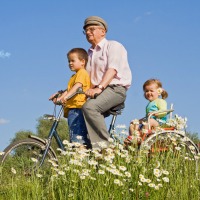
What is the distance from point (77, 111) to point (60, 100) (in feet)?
1.16

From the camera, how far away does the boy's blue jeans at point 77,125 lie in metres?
7.94

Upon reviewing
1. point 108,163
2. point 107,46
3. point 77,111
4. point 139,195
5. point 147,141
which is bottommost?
point 139,195

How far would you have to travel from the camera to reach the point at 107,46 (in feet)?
26.5

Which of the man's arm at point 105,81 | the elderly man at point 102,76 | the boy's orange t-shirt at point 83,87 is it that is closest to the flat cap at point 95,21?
the elderly man at point 102,76

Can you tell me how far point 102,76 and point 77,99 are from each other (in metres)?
0.56

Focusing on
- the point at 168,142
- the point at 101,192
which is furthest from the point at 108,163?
the point at 168,142

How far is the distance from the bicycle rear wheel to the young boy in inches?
23.1

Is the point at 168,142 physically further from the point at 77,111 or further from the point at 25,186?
the point at 25,186

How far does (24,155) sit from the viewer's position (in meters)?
8.12

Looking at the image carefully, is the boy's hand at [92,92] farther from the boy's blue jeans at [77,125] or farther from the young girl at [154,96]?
the young girl at [154,96]

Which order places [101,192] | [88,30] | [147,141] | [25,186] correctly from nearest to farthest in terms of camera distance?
[101,192]
[25,186]
[147,141]
[88,30]

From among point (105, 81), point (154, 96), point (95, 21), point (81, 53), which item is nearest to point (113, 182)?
point (105, 81)

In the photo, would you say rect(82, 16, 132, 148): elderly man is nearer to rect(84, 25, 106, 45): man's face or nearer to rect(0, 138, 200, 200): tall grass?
rect(84, 25, 106, 45): man's face

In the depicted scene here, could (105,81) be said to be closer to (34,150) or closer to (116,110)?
(116,110)
